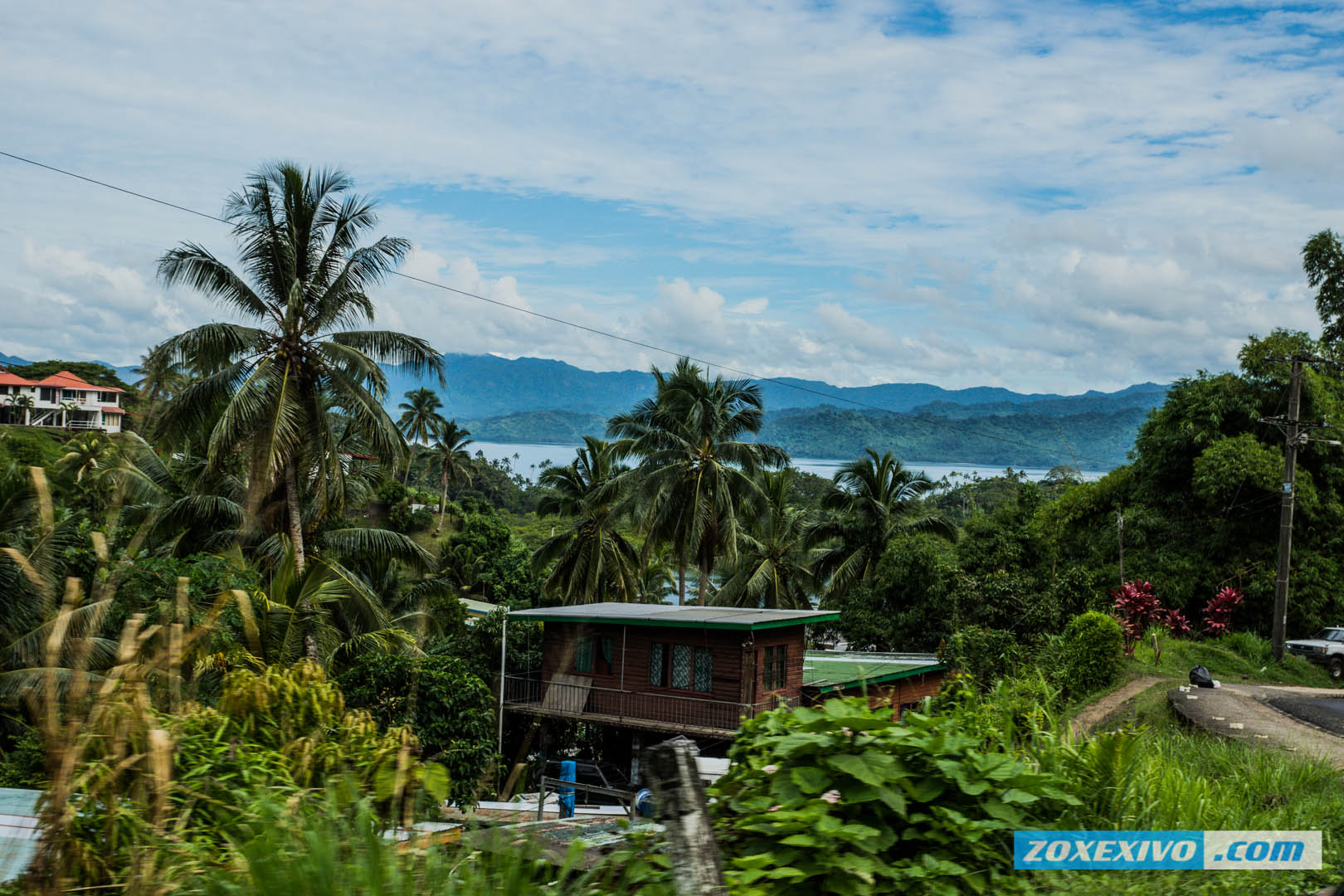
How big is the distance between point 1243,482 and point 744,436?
14107mm

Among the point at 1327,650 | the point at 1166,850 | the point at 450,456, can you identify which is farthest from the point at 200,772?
the point at 450,456

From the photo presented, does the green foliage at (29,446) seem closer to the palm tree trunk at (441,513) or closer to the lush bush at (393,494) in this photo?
the lush bush at (393,494)

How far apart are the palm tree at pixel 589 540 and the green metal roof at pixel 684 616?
7192 mm

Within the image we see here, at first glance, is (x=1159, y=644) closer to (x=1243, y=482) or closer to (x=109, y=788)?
(x=1243, y=482)

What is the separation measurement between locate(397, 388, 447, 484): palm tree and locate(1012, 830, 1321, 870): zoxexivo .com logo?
66.3 m

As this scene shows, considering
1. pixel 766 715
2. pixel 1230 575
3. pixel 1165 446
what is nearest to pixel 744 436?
pixel 1165 446

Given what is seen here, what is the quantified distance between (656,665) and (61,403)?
243 ft

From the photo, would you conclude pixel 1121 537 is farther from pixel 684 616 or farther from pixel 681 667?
pixel 681 667

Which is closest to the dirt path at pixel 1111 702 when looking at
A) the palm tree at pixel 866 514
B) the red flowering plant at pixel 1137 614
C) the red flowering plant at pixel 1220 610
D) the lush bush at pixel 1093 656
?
the lush bush at pixel 1093 656

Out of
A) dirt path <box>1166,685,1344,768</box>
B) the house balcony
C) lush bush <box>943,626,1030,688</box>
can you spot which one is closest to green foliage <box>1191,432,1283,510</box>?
lush bush <box>943,626,1030,688</box>

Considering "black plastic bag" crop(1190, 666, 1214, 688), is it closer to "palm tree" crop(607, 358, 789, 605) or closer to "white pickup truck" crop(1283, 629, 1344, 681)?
"white pickup truck" crop(1283, 629, 1344, 681)

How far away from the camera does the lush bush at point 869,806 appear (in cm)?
309

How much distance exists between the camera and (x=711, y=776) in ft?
22.6

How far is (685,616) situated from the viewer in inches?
870
